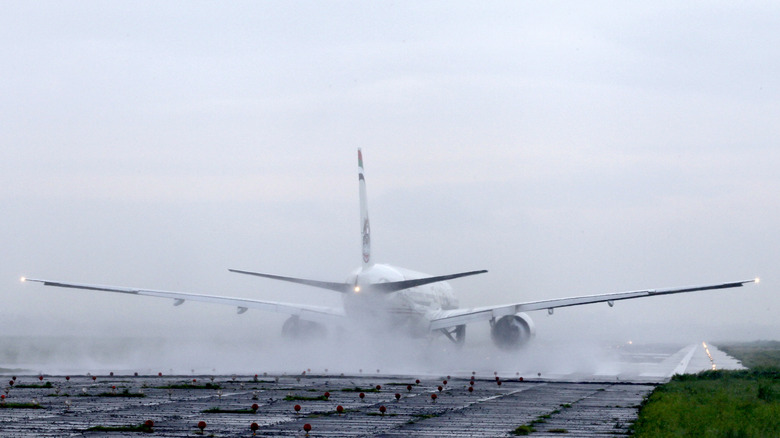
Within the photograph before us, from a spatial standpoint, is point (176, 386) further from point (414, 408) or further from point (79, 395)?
point (414, 408)

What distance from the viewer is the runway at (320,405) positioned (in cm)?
2005

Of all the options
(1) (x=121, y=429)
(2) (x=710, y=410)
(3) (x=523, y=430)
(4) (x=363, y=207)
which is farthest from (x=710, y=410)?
(4) (x=363, y=207)

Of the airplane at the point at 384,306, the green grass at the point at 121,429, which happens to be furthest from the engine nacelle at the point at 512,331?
the green grass at the point at 121,429

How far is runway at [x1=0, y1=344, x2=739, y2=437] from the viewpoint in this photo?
65.8 ft

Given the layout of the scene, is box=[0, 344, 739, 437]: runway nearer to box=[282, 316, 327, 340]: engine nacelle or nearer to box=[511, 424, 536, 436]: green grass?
box=[511, 424, 536, 436]: green grass

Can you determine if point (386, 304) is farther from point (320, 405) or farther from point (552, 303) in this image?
point (320, 405)

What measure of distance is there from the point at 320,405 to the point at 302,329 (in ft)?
101

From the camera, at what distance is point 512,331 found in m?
54.8

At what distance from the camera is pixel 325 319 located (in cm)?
5494

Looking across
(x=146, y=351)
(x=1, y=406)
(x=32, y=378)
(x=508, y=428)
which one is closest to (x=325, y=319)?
(x=146, y=351)

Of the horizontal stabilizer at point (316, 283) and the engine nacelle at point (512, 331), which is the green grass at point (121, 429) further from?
the engine nacelle at point (512, 331)

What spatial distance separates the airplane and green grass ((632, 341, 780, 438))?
542 inches

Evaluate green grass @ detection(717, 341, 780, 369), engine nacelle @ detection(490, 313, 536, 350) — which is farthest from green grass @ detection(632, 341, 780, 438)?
green grass @ detection(717, 341, 780, 369)

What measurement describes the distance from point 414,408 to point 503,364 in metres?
30.1
